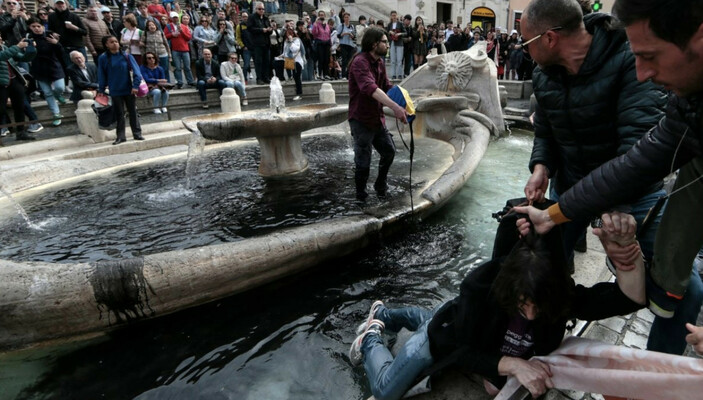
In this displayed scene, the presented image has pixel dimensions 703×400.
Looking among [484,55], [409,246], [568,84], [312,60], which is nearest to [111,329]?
[409,246]

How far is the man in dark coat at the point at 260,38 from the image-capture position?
1134 cm

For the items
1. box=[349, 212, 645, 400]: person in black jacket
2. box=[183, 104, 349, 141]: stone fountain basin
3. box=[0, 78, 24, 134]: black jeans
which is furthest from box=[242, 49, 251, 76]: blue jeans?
box=[349, 212, 645, 400]: person in black jacket

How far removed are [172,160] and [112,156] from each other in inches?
32.9

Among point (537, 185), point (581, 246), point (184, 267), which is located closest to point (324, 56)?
point (581, 246)

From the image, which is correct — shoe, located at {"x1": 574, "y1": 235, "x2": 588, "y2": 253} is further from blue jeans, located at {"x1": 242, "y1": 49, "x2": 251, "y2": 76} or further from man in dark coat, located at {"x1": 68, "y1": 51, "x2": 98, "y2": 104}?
blue jeans, located at {"x1": 242, "y1": 49, "x2": 251, "y2": 76}

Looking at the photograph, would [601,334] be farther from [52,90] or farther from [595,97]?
[52,90]

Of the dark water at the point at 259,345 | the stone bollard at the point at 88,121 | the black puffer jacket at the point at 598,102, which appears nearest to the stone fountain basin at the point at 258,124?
the dark water at the point at 259,345

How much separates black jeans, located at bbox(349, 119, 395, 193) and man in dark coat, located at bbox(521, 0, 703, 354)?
2302mm

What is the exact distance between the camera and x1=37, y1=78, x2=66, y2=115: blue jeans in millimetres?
8156

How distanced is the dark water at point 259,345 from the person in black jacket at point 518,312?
521mm

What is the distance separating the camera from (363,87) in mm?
3984

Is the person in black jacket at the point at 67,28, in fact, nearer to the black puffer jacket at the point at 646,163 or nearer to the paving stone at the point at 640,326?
the black puffer jacket at the point at 646,163

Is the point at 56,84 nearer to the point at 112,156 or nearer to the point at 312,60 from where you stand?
the point at 112,156

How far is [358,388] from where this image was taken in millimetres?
2320
